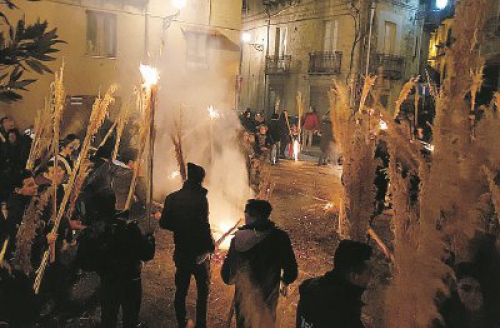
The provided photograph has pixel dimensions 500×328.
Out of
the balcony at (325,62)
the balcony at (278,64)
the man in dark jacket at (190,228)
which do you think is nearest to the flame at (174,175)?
the man in dark jacket at (190,228)

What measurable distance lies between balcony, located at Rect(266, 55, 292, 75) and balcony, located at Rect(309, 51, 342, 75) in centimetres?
229

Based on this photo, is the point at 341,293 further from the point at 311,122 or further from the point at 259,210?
the point at 311,122

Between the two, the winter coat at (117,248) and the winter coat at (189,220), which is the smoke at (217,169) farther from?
the winter coat at (117,248)

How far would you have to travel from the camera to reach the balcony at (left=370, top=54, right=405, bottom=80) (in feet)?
84.6

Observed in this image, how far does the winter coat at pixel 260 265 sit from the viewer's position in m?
3.65

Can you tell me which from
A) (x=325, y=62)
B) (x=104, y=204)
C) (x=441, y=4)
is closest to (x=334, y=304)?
(x=104, y=204)

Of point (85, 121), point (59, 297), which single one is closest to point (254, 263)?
point (59, 297)

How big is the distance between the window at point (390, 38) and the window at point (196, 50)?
41.1 ft

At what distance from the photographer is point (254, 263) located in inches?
144

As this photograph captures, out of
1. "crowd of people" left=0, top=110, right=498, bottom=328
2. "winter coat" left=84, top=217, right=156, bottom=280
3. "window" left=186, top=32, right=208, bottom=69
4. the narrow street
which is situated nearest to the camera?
"crowd of people" left=0, top=110, right=498, bottom=328

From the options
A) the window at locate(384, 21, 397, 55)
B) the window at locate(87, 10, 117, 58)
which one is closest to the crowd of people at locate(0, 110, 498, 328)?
the window at locate(87, 10, 117, 58)

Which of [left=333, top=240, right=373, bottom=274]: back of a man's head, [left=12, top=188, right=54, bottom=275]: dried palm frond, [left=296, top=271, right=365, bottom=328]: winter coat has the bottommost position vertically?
[left=12, top=188, right=54, bottom=275]: dried palm frond

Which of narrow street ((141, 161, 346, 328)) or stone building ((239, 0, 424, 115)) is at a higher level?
stone building ((239, 0, 424, 115))

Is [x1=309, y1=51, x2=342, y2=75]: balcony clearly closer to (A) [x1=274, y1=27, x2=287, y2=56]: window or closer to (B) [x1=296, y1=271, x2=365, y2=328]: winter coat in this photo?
(A) [x1=274, y1=27, x2=287, y2=56]: window
